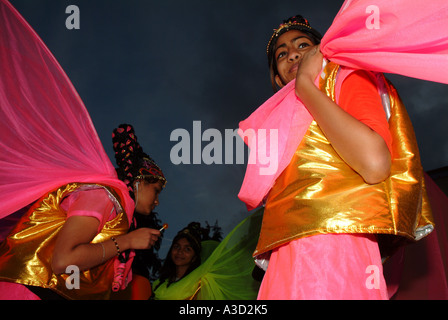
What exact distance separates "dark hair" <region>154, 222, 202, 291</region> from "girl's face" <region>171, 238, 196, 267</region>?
0.13 ft

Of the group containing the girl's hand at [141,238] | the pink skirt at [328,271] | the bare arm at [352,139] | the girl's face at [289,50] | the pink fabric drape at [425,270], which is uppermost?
the girl's face at [289,50]

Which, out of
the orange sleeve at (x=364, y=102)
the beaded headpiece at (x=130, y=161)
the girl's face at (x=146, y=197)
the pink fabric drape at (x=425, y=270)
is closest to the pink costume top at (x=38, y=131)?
the girl's face at (x=146, y=197)

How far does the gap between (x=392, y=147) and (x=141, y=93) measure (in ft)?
36.1

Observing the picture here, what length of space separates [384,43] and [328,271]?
790 mm

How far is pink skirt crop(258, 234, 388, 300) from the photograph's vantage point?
1089mm

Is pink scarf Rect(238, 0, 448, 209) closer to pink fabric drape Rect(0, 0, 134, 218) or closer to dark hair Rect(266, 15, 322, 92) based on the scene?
dark hair Rect(266, 15, 322, 92)

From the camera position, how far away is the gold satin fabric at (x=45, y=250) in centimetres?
200

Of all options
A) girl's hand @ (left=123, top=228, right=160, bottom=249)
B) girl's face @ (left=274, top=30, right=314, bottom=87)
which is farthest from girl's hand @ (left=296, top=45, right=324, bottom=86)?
girl's hand @ (left=123, top=228, right=160, bottom=249)

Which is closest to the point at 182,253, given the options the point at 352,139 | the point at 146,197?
the point at 146,197

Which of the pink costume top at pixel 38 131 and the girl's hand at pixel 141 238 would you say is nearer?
the pink costume top at pixel 38 131

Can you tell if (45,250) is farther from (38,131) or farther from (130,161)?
(130,161)

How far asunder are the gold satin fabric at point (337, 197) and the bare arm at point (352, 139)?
54 millimetres

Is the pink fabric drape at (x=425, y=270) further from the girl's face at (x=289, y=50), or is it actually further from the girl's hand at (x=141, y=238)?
the girl's hand at (x=141, y=238)
